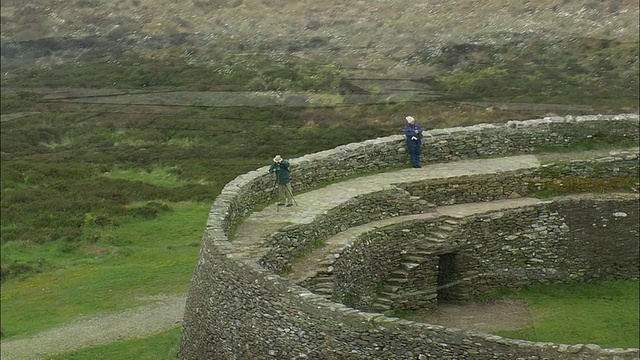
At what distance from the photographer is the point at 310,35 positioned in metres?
66.6

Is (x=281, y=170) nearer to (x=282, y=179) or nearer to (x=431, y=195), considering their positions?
(x=282, y=179)

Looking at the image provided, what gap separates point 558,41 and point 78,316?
4247 centimetres

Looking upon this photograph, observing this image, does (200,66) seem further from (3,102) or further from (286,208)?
(286,208)

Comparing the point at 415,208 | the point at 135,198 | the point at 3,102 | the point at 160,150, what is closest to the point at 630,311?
the point at 415,208

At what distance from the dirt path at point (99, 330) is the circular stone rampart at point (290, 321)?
474 centimetres

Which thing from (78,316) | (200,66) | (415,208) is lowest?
(78,316)

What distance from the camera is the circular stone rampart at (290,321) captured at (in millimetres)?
21141

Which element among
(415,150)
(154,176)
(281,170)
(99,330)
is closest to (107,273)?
(99,330)

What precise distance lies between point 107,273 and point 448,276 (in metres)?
13.0

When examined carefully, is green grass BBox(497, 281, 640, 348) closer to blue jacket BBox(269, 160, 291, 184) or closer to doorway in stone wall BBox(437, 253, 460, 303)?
doorway in stone wall BBox(437, 253, 460, 303)

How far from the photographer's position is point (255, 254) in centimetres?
2789

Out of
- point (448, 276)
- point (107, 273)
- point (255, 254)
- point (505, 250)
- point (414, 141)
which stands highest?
point (414, 141)

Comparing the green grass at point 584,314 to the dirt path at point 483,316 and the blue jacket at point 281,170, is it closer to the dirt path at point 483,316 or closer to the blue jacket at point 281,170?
the dirt path at point 483,316

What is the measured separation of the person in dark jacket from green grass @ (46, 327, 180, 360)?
188 inches
